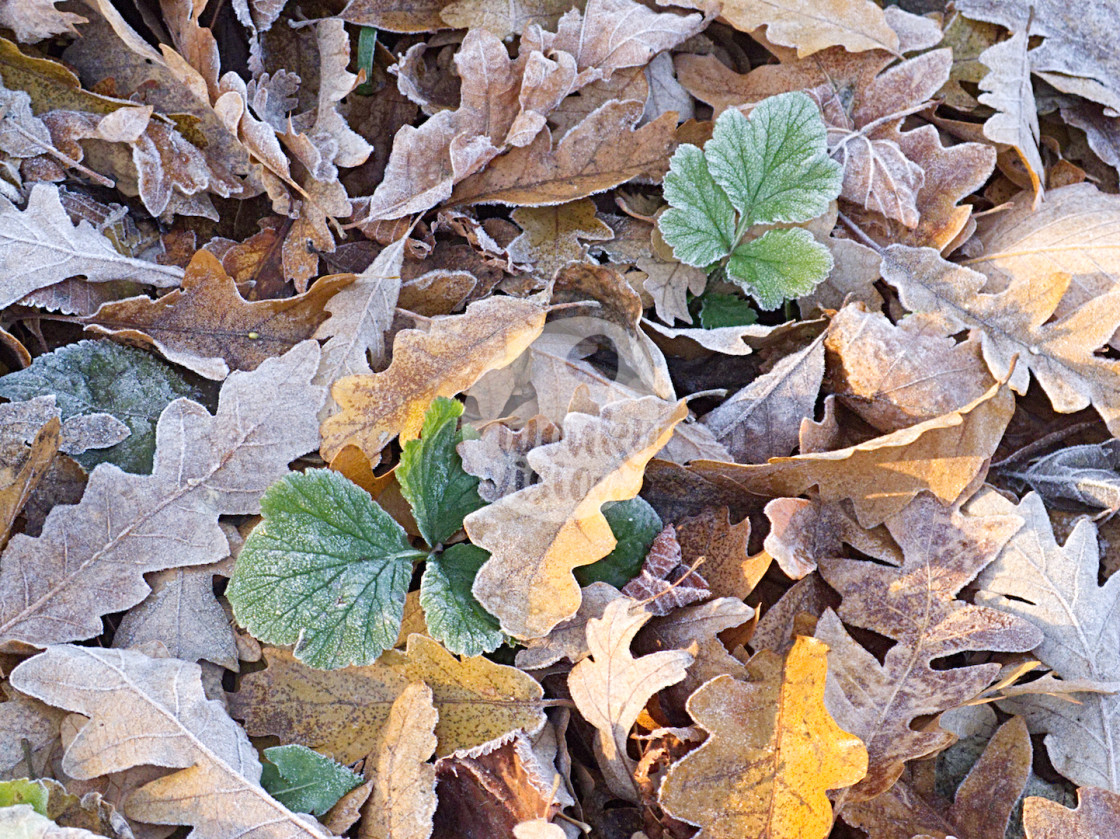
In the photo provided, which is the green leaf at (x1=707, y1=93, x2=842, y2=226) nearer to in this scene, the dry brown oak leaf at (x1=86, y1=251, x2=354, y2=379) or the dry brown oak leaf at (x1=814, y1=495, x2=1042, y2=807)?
the dry brown oak leaf at (x1=814, y1=495, x2=1042, y2=807)

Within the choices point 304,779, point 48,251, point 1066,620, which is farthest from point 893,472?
point 48,251

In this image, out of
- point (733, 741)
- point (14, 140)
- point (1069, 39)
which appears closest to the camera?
point (733, 741)

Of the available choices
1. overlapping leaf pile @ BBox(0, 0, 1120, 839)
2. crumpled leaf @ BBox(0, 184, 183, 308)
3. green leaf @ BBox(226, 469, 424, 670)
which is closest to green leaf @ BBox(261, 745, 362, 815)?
overlapping leaf pile @ BBox(0, 0, 1120, 839)

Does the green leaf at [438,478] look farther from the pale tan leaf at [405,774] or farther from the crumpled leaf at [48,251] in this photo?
the crumpled leaf at [48,251]

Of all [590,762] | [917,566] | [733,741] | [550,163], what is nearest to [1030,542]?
[917,566]

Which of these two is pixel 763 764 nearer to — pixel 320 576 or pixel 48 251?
pixel 320 576

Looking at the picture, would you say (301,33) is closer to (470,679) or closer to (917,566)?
(470,679)
